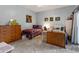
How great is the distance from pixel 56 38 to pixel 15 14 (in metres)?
2.76

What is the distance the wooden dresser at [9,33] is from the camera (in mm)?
3535

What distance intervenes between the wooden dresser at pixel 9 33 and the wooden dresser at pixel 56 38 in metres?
1.75

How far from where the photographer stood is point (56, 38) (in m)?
3.49

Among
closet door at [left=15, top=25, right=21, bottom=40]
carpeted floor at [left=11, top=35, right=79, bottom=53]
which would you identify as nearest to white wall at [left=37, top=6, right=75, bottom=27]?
closet door at [left=15, top=25, right=21, bottom=40]

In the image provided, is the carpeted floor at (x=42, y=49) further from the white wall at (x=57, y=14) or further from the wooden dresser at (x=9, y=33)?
the white wall at (x=57, y=14)

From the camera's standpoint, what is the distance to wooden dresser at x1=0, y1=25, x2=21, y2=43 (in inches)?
139

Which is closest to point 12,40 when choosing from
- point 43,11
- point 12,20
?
point 12,20

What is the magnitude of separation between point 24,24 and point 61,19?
2.36m

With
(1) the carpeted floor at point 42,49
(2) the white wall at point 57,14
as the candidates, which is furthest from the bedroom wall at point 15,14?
(1) the carpeted floor at point 42,49

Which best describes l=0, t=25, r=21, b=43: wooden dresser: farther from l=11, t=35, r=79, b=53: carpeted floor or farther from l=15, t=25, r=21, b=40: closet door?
l=11, t=35, r=79, b=53: carpeted floor

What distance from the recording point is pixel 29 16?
5062 mm

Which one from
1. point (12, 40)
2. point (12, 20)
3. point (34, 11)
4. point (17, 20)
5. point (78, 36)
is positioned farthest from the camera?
point (34, 11)

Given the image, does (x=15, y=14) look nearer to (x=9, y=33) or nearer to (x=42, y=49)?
(x=9, y=33)
